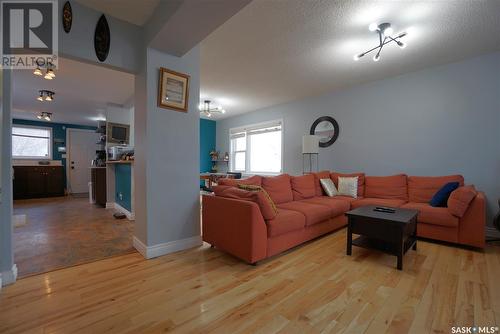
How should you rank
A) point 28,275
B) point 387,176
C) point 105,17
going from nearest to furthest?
point 28,275 → point 105,17 → point 387,176

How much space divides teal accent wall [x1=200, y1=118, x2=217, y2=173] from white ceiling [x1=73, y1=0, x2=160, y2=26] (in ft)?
15.4

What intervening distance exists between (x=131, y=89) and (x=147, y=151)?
262cm

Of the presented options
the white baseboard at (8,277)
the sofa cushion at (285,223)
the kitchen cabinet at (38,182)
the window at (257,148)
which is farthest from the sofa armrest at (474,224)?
the kitchen cabinet at (38,182)

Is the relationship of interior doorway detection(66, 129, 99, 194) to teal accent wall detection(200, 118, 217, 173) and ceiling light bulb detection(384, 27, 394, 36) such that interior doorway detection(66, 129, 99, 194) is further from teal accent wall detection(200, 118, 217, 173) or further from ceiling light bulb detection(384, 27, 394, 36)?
ceiling light bulb detection(384, 27, 394, 36)

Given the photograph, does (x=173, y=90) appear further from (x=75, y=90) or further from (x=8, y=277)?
(x=75, y=90)

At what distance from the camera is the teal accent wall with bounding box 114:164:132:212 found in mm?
3752

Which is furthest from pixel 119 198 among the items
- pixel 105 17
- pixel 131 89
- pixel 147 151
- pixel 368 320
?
pixel 368 320

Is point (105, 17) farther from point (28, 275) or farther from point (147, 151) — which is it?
point (28, 275)

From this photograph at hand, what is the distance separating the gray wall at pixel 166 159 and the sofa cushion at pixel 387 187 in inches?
115

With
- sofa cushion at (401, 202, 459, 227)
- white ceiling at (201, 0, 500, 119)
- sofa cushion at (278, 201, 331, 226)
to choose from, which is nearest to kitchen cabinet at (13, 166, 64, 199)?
white ceiling at (201, 0, 500, 119)

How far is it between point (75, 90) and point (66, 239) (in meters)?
2.99

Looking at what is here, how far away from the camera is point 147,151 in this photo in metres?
2.25

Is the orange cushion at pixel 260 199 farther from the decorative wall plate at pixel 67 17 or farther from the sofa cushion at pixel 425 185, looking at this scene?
the sofa cushion at pixel 425 185

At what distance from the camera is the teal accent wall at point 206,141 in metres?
6.94
